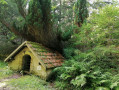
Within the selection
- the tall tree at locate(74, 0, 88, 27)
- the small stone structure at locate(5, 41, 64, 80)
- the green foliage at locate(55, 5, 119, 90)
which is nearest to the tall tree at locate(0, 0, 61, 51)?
the small stone structure at locate(5, 41, 64, 80)

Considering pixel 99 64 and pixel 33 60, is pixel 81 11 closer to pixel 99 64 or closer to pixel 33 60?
pixel 99 64

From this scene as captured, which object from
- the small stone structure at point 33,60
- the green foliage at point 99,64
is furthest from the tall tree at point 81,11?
the small stone structure at point 33,60

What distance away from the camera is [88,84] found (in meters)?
3.94

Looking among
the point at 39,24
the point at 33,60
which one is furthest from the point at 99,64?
the point at 39,24

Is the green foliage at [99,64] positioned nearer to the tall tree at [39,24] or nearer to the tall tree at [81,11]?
the tall tree at [39,24]

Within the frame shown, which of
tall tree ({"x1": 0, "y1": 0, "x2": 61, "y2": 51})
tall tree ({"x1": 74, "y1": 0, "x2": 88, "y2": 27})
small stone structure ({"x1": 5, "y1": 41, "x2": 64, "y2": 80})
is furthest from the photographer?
tall tree ({"x1": 74, "y1": 0, "x2": 88, "y2": 27})

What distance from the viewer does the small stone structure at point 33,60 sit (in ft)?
16.8

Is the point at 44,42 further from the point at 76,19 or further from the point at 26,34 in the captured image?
the point at 76,19

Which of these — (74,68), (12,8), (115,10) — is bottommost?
(74,68)

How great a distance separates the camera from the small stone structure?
511cm

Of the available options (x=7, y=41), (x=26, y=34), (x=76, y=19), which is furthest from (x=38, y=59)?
(x=7, y=41)

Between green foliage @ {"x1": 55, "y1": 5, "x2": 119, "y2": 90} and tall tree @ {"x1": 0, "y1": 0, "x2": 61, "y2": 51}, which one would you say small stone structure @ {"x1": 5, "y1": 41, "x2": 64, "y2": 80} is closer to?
green foliage @ {"x1": 55, "y1": 5, "x2": 119, "y2": 90}

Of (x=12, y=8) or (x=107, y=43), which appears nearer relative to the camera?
(x=107, y=43)

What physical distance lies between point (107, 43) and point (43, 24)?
15.8ft
